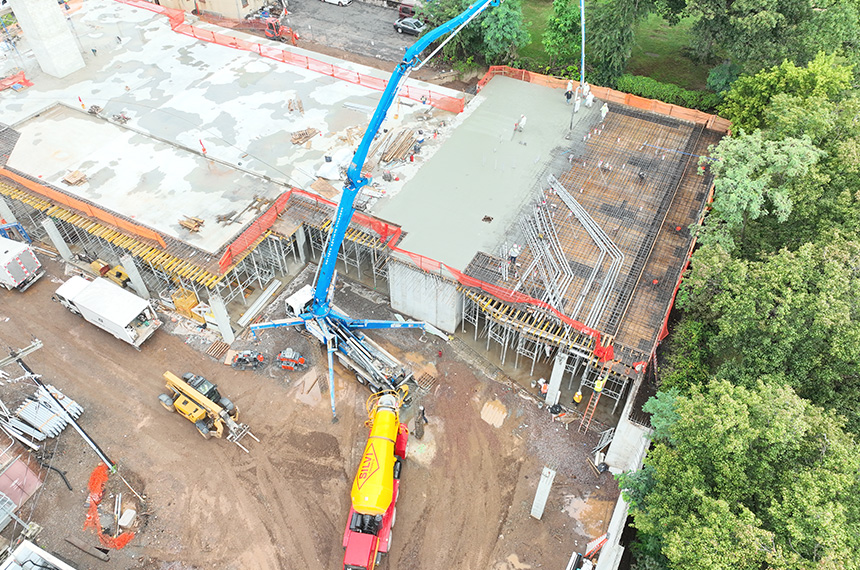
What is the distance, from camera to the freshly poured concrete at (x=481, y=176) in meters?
34.3

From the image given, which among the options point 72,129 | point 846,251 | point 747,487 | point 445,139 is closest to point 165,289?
point 72,129

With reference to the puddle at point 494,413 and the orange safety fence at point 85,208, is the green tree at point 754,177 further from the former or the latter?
the orange safety fence at point 85,208

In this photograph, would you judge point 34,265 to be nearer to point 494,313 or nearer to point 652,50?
point 494,313

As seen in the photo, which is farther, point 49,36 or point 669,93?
point 669,93

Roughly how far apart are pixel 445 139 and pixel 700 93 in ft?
68.1

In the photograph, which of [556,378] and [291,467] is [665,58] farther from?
[291,467]

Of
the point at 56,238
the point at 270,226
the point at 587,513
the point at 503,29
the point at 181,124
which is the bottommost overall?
the point at 587,513

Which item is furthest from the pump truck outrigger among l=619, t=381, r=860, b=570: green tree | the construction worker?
l=619, t=381, r=860, b=570: green tree

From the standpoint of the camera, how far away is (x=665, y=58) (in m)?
54.2

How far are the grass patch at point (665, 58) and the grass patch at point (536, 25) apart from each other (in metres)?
8.18

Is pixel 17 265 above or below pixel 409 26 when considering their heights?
below

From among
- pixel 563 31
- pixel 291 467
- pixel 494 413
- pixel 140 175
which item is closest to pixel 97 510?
pixel 291 467

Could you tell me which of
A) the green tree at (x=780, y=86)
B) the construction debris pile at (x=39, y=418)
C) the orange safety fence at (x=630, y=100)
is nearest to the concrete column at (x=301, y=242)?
the construction debris pile at (x=39, y=418)

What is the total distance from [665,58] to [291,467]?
47.6m
